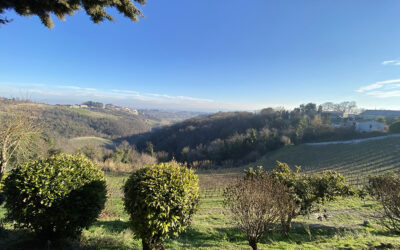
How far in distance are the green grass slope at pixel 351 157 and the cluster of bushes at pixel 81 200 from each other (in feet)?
83.7

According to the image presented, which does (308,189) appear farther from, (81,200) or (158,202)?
(81,200)

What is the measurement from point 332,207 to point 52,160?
14.9 m

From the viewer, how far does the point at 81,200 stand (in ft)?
11.9

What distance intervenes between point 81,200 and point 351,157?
1657 inches

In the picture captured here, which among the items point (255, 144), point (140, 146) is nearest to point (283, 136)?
point (255, 144)

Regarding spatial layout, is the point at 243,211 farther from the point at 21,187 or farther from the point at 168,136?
the point at 168,136

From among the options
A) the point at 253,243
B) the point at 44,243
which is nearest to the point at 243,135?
the point at 253,243

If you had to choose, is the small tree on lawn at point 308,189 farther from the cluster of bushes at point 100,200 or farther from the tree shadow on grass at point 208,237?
the cluster of bushes at point 100,200

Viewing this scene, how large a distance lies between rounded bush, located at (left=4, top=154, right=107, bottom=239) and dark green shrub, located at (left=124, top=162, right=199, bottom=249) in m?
0.97

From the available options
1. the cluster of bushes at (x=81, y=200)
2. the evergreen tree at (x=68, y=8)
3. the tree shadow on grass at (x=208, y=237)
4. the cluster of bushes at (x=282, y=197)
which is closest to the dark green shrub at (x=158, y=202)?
the cluster of bushes at (x=81, y=200)

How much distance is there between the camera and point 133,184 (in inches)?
139

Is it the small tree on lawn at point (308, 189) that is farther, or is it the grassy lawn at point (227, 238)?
the small tree on lawn at point (308, 189)

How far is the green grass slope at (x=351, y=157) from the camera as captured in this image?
Answer: 24445mm

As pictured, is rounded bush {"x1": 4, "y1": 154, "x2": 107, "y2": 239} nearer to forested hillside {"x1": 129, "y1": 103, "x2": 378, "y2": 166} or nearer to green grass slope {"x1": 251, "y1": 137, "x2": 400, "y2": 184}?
green grass slope {"x1": 251, "y1": 137, "x2": 400, "y2": 184}
